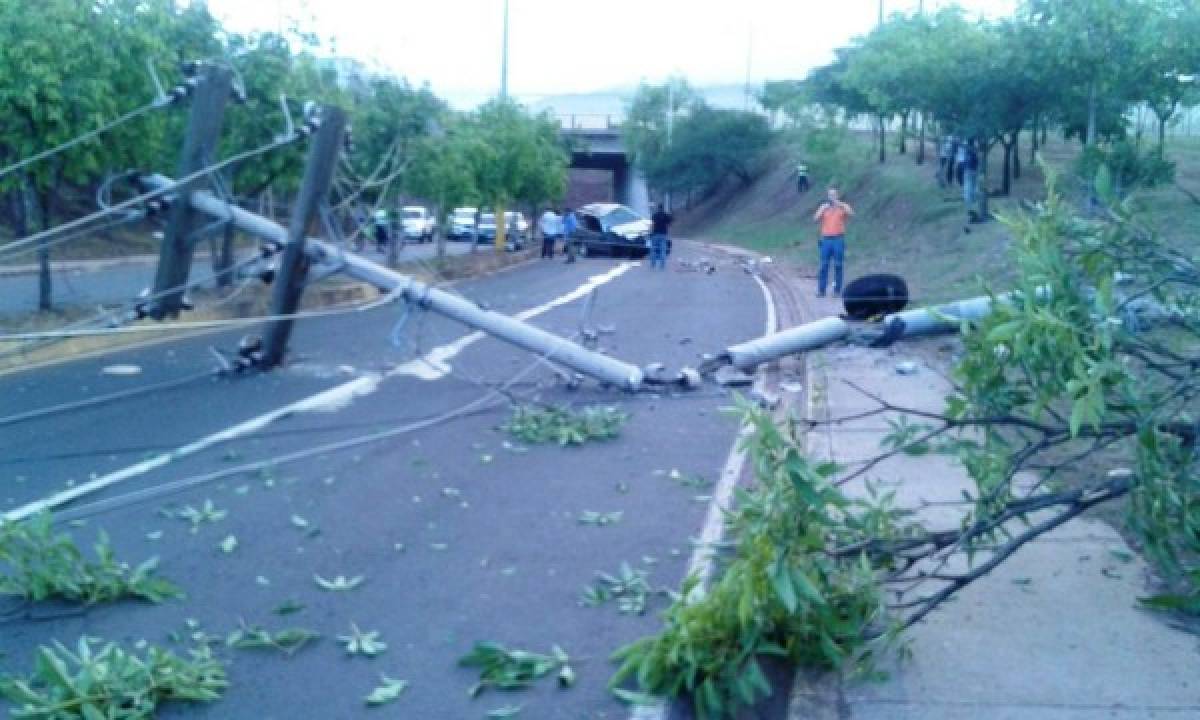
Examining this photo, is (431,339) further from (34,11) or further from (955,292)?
(955,292)

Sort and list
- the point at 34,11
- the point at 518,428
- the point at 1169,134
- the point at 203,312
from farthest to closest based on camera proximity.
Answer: the point at 1169,134 → the point at 203,312 → the point at 34,11 → the point at 518,428

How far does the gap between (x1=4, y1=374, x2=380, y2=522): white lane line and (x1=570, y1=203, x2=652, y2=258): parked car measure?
3169 centimetres

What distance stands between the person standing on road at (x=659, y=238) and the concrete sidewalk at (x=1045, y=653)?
29328 mm

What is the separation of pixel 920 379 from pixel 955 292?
28.3 ft

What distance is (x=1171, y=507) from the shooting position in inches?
263

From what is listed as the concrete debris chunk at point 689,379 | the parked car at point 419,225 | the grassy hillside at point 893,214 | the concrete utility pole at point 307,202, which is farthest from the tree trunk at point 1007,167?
the parked car at point 419,225

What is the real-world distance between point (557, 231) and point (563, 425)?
34.2 meters

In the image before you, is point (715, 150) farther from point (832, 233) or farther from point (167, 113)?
point (167, 113)

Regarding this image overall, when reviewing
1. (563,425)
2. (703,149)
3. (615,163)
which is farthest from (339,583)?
(615,163)

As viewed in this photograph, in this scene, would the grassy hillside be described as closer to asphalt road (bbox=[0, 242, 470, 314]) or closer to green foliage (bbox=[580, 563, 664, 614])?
green foliage (bbox=[580, 563, 664, 614])

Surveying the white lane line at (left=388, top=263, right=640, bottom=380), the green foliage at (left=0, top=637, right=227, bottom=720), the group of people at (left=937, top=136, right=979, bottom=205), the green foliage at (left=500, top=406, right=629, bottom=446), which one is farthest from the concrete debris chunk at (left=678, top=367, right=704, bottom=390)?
the group of people at (left=937, top=136, right=979, bottom=205)

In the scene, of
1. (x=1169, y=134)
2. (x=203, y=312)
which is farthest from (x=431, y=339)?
(x=1169, y=134)

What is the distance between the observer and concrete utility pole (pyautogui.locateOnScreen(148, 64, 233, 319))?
15.4 metres

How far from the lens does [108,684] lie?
20.6 ft
